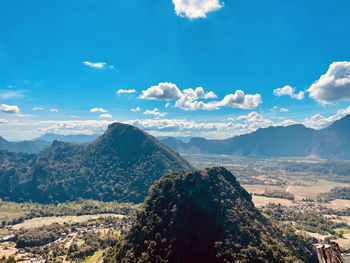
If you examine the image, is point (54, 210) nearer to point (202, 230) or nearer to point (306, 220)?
point (202, 230)

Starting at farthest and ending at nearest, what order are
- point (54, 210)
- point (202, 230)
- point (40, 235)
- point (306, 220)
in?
point (54, 210) → point (306, 220) → point (40, 235) → point (202, 230)

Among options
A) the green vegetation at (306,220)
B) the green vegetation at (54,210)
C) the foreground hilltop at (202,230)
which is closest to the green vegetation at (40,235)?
the green vegetation at (54,210)

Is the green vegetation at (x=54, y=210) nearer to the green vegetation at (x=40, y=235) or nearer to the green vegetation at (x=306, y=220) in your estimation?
the green vegetation at (x=40, y=235)

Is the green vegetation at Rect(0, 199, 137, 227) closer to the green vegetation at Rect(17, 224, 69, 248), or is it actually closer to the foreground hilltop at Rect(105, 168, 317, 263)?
the green vegetation at Rect(17, 224, 69, 248)

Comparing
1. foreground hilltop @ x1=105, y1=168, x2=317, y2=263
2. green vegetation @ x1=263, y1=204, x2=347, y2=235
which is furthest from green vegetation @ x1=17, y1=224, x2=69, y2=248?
green vegetation @ x1=263, y1=204, x2=347, y2=235

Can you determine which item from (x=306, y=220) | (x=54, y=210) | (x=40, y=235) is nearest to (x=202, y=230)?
(x=40, y=235)

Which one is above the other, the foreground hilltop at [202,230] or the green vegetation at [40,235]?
the foreground hilltop at [202,230]

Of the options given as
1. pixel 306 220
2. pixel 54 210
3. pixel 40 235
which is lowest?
pixel 54 210

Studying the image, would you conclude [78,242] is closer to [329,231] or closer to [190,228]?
[190,228]
